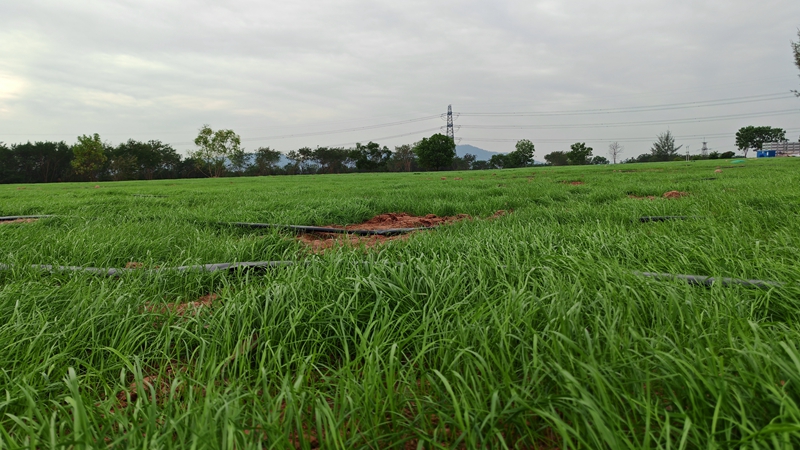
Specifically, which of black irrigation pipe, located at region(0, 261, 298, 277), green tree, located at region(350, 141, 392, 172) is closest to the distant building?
green tree, located at region(350, 141, 392, 172)

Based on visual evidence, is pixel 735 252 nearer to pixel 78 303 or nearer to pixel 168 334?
pixel 168 334

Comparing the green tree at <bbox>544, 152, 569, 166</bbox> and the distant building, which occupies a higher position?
the green tree at <bbox>544, 152, 569, 166</bbox>

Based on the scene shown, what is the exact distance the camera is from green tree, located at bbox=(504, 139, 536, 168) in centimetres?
7712

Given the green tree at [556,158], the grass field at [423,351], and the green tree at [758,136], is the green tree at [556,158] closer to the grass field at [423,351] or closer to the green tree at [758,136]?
the green tree at [758,136]

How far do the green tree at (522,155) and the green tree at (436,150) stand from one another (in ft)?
58.2

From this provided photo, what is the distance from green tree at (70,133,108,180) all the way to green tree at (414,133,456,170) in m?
46.8

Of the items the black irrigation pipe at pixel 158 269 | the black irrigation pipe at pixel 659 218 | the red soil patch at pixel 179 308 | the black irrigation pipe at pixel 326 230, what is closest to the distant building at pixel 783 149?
the black irrigation pipe at pixel 659 218

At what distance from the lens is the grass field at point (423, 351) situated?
90 cm

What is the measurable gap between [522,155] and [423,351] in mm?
84705

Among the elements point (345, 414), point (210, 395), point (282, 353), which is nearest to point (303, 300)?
point (282, 353)

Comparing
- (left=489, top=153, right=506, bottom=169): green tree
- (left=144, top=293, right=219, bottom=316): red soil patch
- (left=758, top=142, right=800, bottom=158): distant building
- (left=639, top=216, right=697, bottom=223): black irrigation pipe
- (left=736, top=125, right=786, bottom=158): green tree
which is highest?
(left=736, top=125, right=786, bottom=158): green tree

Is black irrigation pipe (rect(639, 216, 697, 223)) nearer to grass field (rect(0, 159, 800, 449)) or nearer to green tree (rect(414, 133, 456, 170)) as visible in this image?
grass field (rect(0, 159, 800, 449))

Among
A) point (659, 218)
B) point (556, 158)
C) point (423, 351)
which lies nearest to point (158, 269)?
point (423, 351)

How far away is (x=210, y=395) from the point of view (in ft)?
3.45
